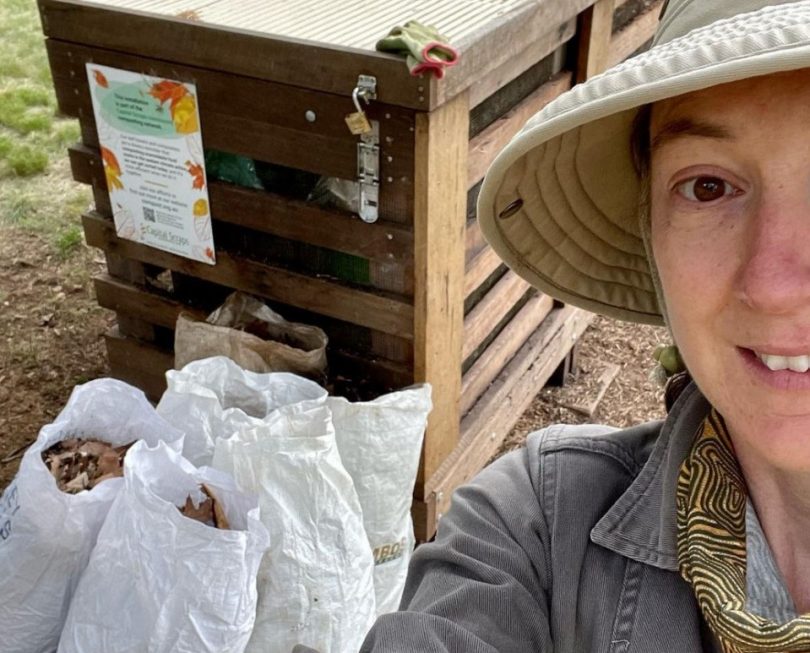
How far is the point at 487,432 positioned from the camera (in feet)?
9.05

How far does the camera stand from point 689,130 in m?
0.96

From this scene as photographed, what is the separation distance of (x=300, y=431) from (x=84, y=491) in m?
0.46

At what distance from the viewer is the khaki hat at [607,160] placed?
2.56 feet

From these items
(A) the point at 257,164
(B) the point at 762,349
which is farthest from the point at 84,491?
A: (B) the point at 762,349

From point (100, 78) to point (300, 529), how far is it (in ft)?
4.12

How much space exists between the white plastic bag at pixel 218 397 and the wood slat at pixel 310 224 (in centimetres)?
34

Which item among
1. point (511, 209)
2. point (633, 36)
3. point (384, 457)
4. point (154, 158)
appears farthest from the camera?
point (633, 36)

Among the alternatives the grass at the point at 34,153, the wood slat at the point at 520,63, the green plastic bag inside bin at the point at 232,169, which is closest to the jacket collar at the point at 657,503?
the wood slat at the point at 520,63

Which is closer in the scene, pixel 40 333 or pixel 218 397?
pixel 218 397

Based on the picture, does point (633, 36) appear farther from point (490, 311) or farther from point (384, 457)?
point (384, 457)

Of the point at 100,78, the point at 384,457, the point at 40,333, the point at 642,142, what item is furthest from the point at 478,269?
the point at 40,333

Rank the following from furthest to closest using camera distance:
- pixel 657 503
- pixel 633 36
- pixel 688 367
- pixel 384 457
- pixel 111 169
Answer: pixel 633 36 → pixel 111 169 → pixel 384 457 → pixel 657 503 → pixel 688 367

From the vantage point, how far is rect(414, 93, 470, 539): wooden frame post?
200cm

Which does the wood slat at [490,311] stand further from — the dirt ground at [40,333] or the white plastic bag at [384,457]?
the dirt ground at [40,333]
